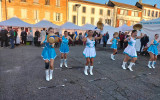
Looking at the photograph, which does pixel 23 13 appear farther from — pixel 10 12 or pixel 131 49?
pixel 131 49

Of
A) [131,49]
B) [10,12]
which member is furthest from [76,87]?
[10,12]

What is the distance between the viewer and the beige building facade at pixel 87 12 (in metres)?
30.2

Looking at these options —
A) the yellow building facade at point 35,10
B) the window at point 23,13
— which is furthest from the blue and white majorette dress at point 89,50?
the window at point 23,13

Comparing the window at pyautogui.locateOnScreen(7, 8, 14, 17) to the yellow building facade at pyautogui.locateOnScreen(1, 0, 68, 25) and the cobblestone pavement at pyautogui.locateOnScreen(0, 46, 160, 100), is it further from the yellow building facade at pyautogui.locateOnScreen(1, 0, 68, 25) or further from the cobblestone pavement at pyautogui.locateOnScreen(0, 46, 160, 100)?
the cobblestone pavement at pyautogui.locateOnScreen(0, 46, 160, 100)

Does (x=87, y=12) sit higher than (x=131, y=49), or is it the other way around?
(x=87, y=12)

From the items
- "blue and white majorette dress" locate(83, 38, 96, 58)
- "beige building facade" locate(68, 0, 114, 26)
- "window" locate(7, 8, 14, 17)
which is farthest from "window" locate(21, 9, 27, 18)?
"blue and white majorette dress" locate(83, 38, 96, 58)

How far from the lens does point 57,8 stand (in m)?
28.8

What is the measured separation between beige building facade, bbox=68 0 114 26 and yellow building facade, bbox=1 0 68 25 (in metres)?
1.75

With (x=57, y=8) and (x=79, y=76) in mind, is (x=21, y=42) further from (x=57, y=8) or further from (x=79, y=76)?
(x=57, y=8)

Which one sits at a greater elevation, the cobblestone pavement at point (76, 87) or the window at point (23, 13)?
the window at point (23, 13)

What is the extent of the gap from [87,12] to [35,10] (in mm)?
12669

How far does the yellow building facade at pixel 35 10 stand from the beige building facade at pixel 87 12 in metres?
1.75

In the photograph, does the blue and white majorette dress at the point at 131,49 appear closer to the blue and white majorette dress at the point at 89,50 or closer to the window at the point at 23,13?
the blue and white majorette dress at the point at 89,50

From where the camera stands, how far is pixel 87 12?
32.0 m
